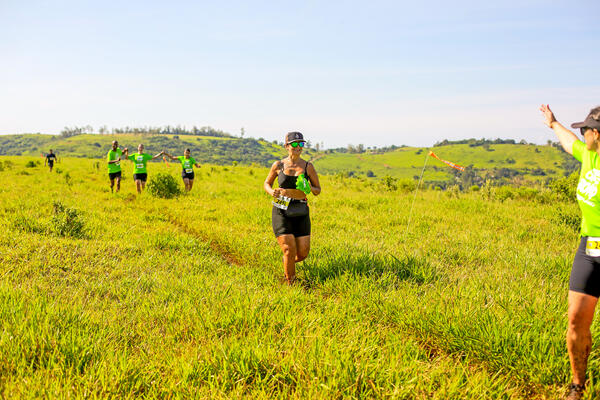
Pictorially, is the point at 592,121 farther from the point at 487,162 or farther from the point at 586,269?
the point at 487,162

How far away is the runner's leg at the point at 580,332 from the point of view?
8.48ft

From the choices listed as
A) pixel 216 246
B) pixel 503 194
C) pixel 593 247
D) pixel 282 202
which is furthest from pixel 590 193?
pixel 503 194

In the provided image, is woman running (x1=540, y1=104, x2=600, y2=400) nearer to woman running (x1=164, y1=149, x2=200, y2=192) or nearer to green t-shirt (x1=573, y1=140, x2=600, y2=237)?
green t-shirt (x1=573, y1=140, x2=600, y2=237)

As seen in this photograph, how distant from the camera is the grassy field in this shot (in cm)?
270

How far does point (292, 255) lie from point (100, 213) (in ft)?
22.6

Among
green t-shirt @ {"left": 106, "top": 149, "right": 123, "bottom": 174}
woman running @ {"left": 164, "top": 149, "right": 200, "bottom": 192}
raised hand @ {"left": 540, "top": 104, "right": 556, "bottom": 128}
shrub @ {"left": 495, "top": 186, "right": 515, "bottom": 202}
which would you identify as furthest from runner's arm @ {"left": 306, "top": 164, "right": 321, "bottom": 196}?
green t-shirt @ {"left": 106, "top": 149, "right": 123, "bottom": 174}

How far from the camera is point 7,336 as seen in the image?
9.64ft

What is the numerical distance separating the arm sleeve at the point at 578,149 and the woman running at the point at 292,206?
126 inches

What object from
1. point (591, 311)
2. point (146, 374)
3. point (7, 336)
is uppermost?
point (591, 311)

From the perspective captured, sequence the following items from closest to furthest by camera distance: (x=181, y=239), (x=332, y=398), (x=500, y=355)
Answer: (x=332, y=398) < (x=500, y=355) < (x=181, y=239)

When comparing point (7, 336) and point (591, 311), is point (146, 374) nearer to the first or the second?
point (7, 336)

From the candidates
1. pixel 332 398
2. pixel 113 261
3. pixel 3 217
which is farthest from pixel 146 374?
pixel 3 217

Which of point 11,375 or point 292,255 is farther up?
point 292,255

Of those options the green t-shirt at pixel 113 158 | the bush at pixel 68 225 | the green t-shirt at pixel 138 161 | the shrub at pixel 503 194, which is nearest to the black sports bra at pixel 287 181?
the bush at pixel 68 225
